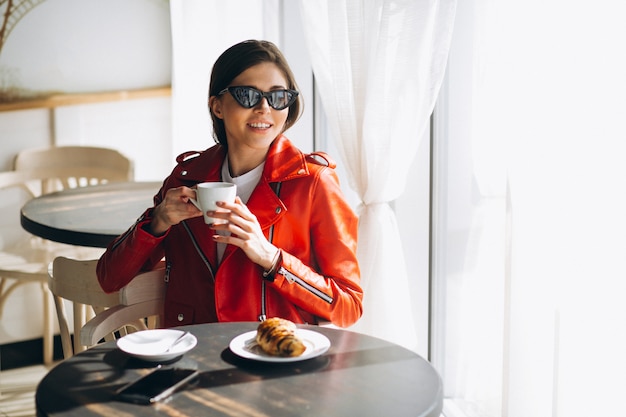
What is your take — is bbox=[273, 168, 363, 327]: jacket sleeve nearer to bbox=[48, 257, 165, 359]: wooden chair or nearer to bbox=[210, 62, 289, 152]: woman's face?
bbox=[210, 62, 289, 152]: woman's face

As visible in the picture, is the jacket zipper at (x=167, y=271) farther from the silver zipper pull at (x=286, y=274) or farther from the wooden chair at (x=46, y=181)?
the wooden chair at (x=46, y=181)

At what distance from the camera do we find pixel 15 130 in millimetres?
3955

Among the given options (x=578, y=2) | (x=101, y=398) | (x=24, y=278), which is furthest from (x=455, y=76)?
(x=24, y=278)

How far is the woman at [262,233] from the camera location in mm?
1874

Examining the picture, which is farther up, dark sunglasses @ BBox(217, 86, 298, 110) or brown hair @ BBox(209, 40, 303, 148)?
brown hair @ BBox(209, 40, 303, 148)

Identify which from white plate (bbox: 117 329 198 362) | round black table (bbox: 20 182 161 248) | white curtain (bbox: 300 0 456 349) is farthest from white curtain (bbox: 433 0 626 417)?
round black table (bbox: 20 182 161 248)

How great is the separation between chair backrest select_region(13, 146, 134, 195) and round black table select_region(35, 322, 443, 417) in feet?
7.65

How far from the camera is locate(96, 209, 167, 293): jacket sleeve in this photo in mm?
1984

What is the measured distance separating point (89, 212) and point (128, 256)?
911mm

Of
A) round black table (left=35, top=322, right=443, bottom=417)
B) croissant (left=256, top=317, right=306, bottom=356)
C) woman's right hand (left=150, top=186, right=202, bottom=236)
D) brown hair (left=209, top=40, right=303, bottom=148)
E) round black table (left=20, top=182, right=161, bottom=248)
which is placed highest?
brown hair (left=209, top=40, right=303, bottom=148)

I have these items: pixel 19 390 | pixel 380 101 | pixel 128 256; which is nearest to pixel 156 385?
A: pixel 128 256

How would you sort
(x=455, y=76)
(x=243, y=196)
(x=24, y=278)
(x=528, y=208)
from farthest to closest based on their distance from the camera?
(x=24, y=278) → (x=455, y=76) → (x=243, y=196) → (x=528, y=208)

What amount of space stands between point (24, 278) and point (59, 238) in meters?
0.77

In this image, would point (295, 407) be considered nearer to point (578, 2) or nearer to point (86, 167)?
point (578, 2)
